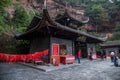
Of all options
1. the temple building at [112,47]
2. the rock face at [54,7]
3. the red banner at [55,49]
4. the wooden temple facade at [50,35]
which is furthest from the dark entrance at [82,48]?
the rock face at [54,7]

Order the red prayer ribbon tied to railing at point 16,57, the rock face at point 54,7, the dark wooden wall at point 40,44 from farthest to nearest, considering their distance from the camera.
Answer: the rock face at point 54,7, the dark wooden wall at point 40,44, the red prayer ribbon tied to railing at point 16,57

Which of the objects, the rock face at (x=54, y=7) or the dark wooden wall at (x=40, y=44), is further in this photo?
the rock face at (x=54, y=7)

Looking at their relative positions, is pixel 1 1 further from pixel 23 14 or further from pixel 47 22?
pixel 23 14

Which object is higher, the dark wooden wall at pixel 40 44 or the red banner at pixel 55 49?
the dark wooden wall at pixel 40 44

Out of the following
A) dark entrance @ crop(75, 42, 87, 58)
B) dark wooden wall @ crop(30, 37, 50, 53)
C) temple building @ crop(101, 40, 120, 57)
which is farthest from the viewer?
temple building @ crop(101, 40, 120, 57)

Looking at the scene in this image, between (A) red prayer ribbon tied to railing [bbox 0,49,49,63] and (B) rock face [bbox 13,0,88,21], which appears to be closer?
Answer: (A) red prayer ribbon tied to railing [bbox 0,49,49,63]

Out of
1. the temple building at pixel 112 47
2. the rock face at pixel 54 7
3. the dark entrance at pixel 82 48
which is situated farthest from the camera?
the rock face at pixel 54 7

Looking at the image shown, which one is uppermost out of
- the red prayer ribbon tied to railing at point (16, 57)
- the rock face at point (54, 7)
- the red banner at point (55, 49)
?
the rock face at point (54, 7)

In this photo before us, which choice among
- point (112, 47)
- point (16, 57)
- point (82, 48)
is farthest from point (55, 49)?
point (112, 47)

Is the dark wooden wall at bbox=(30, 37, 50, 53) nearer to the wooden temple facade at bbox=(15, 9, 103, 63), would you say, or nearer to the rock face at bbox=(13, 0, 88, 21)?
the wooden temple facade at bbox=(15, 9, 103, 63)

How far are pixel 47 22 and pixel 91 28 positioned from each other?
132 feet

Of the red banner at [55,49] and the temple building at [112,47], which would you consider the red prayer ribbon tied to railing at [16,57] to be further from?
the temple building at [112,47]

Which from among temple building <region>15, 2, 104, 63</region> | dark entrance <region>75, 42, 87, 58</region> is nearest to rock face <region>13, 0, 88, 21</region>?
dark entrance <region>75, 42, 87, 58</region>

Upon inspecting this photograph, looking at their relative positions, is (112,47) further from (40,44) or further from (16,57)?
(16,57)
